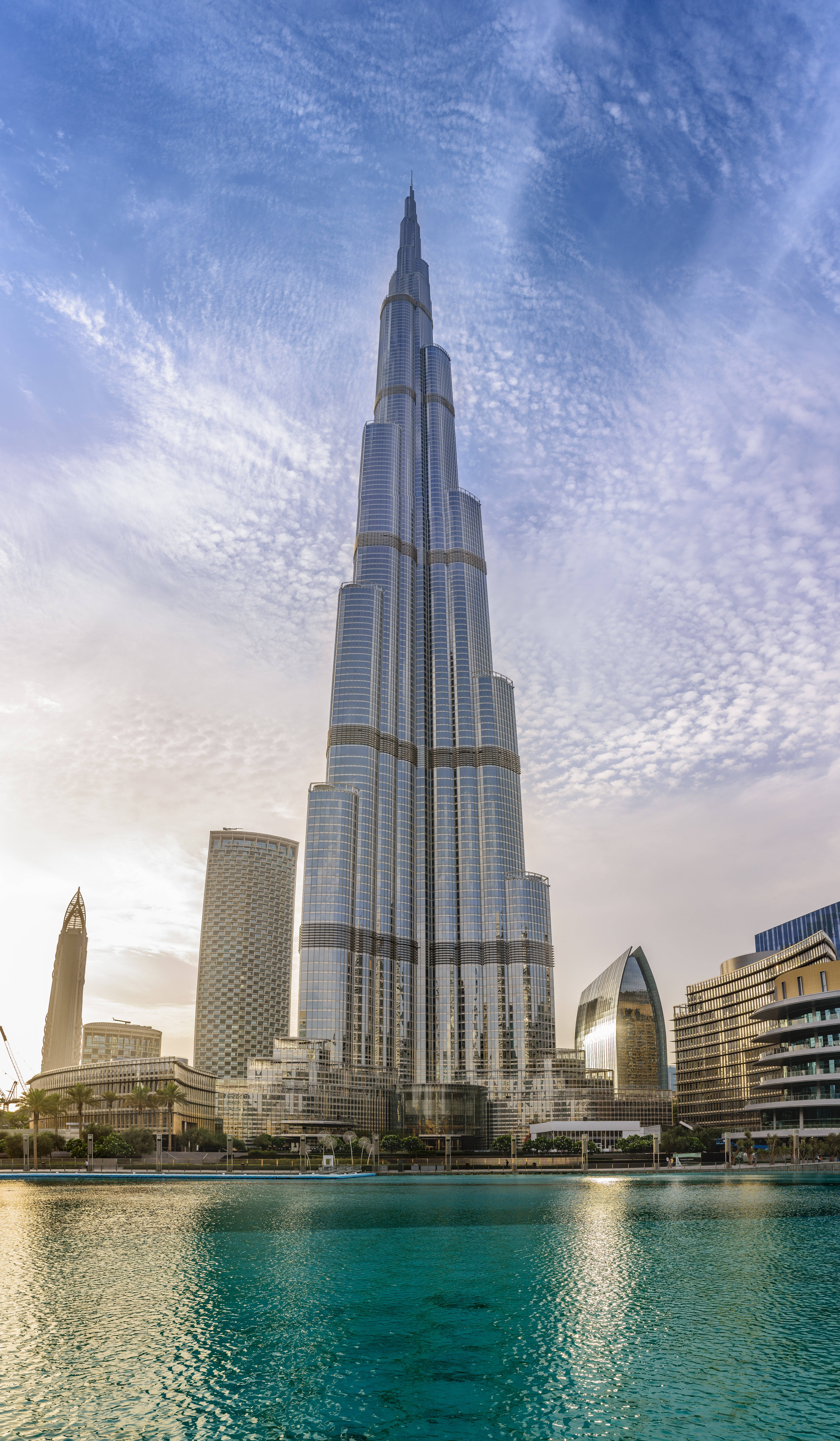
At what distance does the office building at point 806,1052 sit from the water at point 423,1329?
77227 mm

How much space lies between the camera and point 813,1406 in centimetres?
2839

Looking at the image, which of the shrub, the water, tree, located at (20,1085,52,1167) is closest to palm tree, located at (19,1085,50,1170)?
tree, located at (20,1085,52,1167)

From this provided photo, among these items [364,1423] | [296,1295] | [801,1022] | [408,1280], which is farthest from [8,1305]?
[801,1022]

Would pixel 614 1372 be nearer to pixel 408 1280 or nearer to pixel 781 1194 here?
pixel 408 1280

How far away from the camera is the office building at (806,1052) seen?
14762 cm

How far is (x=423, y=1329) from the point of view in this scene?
3831cm

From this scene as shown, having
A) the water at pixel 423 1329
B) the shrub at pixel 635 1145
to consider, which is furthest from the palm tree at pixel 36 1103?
the water at pixel 423 1329

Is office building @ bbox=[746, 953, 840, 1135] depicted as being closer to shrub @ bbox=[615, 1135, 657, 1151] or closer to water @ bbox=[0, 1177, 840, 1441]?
shrub @ bbox=[615, 1135, 657, 1151]

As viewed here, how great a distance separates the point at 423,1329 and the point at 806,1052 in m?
129

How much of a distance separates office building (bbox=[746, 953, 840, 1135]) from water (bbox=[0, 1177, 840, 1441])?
77227mm

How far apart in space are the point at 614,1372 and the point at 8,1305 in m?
27.1

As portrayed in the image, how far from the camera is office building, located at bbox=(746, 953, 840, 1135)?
484 ft

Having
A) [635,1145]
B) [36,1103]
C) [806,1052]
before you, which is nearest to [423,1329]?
[806,1052]

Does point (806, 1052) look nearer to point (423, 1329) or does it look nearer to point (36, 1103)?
point (423, 1329)
